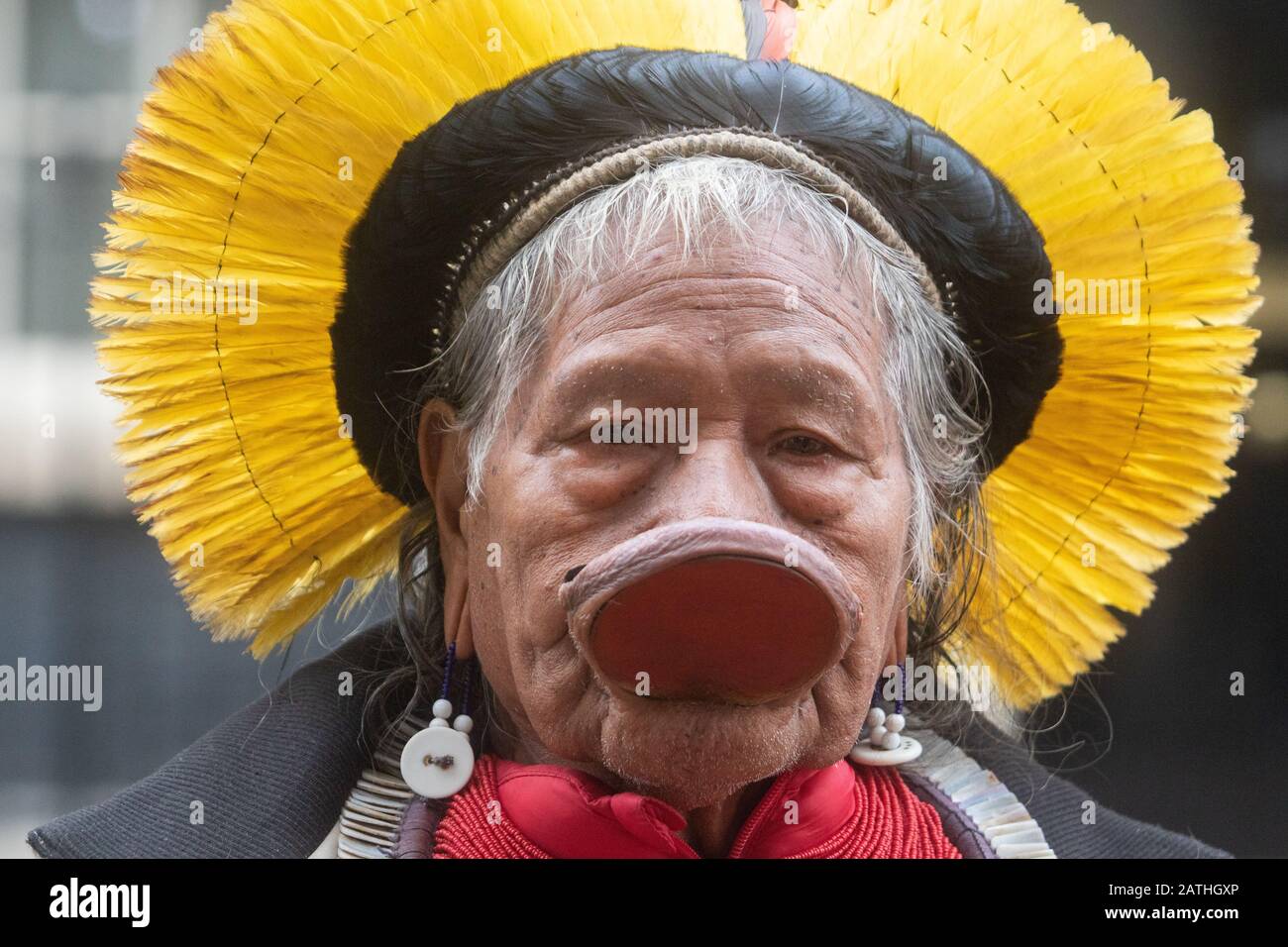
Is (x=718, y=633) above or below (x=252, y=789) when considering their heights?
above

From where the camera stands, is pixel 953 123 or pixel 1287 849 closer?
pixel 953 123

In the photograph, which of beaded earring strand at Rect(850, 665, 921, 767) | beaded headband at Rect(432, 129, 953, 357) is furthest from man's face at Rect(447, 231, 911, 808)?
beaded earring strand at Rect(850, 665, 921, 767)

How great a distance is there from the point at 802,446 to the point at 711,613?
281mm

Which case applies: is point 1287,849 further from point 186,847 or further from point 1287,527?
point 186,847

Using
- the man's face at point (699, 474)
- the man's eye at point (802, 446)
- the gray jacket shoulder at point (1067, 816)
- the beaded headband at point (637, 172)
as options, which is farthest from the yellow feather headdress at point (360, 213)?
the man's eye at point (802, 446)

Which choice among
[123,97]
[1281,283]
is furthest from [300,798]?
[123,97]

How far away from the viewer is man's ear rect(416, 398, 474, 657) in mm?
1728

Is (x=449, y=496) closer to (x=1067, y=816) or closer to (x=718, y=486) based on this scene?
(x=718, y=486)

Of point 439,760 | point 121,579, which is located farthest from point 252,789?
point 121,579

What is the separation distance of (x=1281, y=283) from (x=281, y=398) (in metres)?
2.13

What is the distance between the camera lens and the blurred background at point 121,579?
319 cm

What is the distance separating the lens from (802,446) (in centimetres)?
154

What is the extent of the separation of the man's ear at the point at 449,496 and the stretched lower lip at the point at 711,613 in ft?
1.09
